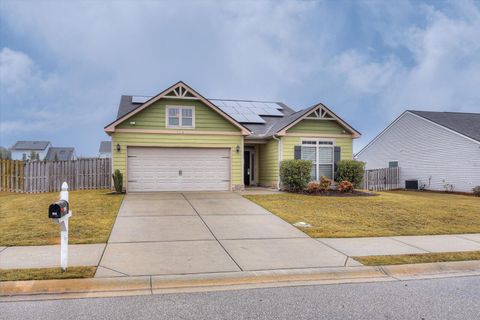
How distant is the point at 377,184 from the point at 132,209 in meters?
17.7

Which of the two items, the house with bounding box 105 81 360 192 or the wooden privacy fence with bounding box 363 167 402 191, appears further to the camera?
the wooden privacy fence with bounding box 363 167 402 191

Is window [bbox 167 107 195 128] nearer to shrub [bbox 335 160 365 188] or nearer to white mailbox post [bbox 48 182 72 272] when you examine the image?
shrub [bbox 335 160 365 188]

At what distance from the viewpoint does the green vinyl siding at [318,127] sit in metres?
19.5

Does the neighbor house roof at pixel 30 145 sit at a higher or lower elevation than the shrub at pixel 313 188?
higher

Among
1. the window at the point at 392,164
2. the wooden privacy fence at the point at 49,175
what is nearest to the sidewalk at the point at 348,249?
the wooden privacy fence at the point at 49,175

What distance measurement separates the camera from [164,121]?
59.5ft

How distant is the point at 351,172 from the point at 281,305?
50.3 ft

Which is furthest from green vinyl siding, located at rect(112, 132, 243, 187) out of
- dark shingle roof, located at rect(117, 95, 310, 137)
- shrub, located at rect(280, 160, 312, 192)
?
shrub, located at rect(280, 160, 312, 192)

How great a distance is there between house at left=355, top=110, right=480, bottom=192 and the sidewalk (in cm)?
1464

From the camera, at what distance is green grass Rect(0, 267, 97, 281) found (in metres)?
5.46

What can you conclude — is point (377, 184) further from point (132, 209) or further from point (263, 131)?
point (132, 209)

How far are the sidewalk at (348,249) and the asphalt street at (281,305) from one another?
5.37ft

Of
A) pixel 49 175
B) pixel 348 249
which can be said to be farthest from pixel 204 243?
pixel 49 175

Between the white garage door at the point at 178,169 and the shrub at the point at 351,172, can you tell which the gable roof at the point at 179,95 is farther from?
the shrub at the point at 351,172
